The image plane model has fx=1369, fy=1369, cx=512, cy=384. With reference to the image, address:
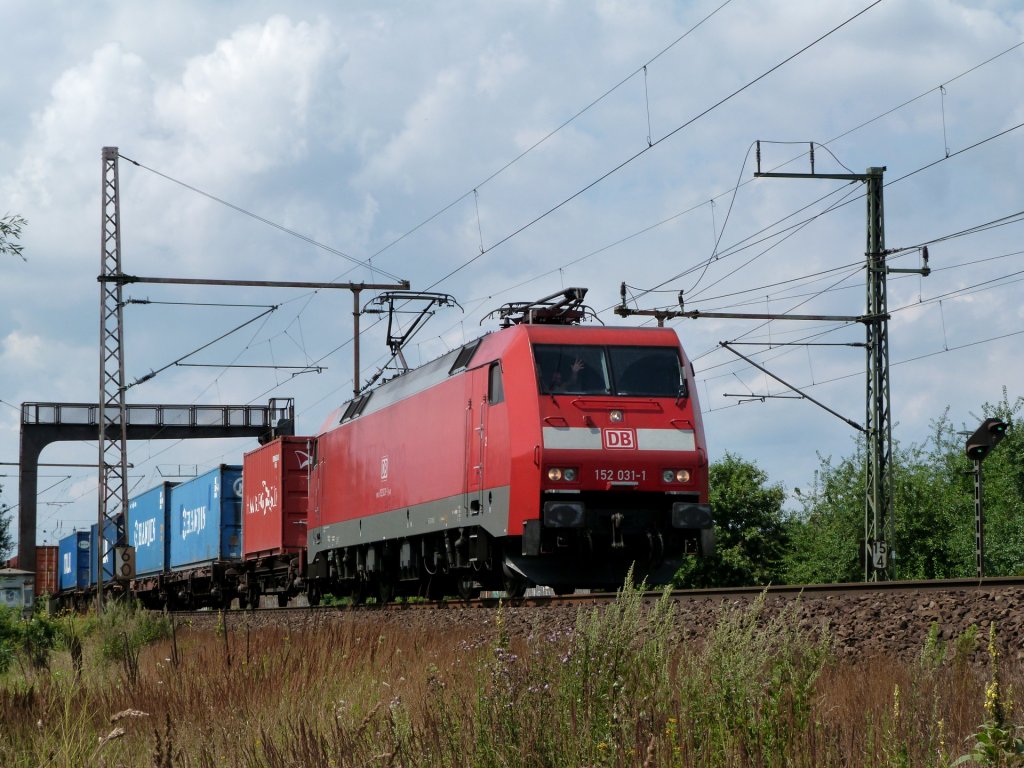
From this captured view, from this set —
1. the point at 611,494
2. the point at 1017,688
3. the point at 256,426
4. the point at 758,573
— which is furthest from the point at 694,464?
the point at 758,573

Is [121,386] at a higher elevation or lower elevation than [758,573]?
higher

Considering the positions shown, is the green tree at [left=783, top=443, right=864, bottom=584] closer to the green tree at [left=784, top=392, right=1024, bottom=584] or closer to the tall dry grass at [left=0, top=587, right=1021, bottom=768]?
the green tree at [left=784, top=392, right=1024, bottom=584]

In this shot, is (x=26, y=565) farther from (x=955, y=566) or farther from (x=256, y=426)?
(x=955, y=566)

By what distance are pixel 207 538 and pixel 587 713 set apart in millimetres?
28497

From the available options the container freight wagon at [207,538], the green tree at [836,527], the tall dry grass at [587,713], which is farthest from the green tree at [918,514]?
the tall dry grass at [587,713]

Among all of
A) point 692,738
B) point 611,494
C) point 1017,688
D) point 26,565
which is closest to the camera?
point 692,738

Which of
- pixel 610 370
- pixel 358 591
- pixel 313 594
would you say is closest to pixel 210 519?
pixel 313 594

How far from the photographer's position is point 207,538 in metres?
32.6

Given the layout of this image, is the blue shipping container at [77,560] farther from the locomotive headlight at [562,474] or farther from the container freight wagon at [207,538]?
the locomotive headlight at [562,474]

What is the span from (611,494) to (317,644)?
5.91 m

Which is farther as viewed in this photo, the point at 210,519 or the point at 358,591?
the point at 210,519

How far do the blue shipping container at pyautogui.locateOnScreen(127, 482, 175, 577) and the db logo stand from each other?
77.3 feet

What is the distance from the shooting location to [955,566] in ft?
147

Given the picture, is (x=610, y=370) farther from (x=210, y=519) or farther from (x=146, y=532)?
(x=146, y=532)
